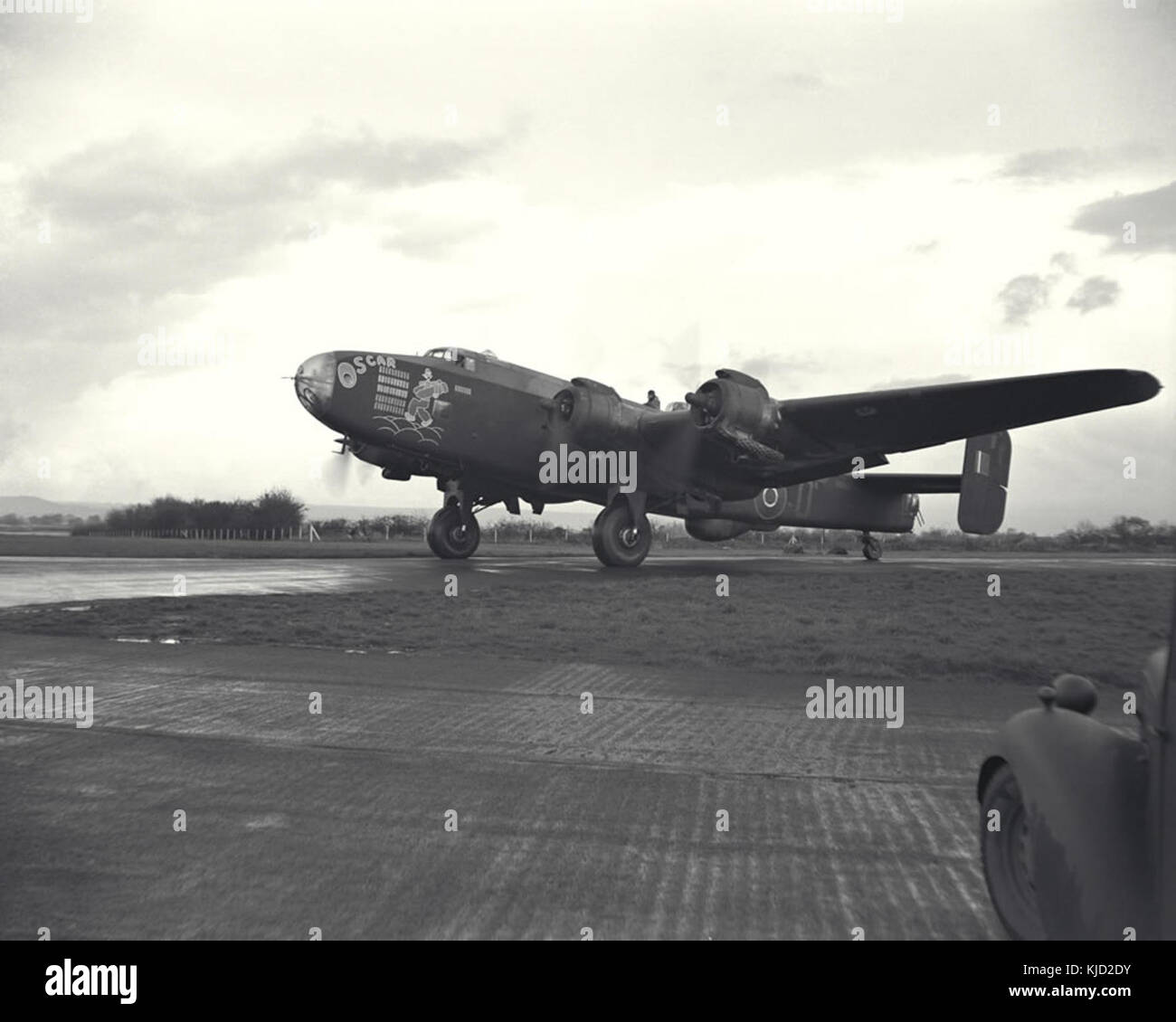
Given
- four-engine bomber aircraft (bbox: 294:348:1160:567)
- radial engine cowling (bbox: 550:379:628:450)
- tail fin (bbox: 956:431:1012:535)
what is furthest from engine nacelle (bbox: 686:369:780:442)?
tail fin (bbox: 956:431:1012:535)

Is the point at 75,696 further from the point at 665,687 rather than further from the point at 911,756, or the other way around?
the point at 911,756

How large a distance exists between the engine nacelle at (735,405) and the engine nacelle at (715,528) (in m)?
6.62

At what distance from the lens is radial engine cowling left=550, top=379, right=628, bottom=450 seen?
73.8 ft

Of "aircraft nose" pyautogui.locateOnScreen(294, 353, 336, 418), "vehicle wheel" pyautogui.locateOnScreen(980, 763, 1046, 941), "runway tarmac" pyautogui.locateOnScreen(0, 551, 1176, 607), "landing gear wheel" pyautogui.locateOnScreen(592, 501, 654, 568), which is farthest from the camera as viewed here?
"landing gear wheel" pyautogui.locateOnScreen(592, 501, 654, 568)

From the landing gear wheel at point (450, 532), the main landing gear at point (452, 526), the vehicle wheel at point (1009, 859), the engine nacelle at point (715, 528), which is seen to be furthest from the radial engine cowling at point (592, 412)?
the vehicle wheel at point (1009, 859)

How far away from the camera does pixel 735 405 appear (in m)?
20.1

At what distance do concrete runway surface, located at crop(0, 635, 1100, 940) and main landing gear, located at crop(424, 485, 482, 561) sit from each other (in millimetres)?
16363

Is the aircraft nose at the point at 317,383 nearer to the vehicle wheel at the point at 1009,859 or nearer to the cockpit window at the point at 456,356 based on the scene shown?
the cockpit window at the point at 456,356

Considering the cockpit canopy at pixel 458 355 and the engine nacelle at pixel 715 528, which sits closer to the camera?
the cockpit canopy at pixel 458 355

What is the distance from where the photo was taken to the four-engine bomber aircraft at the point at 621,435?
2016 cm

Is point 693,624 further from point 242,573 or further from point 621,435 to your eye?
point 242,573

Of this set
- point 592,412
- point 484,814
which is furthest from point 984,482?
point 484,814

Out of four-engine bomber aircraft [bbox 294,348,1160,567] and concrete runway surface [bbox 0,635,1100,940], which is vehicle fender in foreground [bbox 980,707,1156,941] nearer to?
concrete runway surface [bbox 0,635,1100,940]
